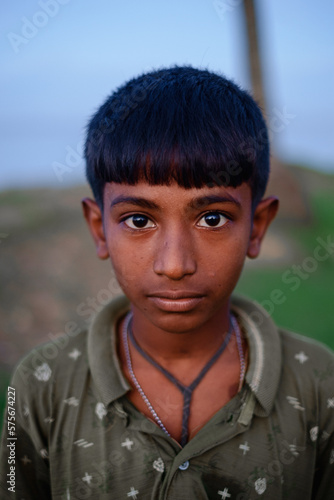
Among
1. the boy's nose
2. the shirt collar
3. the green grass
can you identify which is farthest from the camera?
the green grass

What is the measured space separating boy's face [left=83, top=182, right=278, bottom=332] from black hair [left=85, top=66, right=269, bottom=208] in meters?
0.05

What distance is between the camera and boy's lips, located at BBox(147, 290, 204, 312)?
1538mm

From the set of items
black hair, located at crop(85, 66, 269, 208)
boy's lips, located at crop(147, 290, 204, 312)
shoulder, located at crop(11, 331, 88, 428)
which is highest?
black hair, located at crop(85, 66, 269, 208)

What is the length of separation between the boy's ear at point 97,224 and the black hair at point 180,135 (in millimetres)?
80

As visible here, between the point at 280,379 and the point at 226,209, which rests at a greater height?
the point at 226,209

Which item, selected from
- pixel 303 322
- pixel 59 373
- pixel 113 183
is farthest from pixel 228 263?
pixel 303 322

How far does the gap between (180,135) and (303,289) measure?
132 inches

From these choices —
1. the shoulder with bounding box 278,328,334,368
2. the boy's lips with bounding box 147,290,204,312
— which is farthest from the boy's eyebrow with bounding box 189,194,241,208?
the shoulder with bounding box 278,328,334,368

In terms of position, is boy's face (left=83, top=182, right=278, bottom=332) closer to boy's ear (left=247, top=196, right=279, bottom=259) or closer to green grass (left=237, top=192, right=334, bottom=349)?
boy's ear (left=247, top=196, right=279, bottom=259)

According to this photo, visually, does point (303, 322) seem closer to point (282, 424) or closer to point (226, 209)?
point (282, 424)

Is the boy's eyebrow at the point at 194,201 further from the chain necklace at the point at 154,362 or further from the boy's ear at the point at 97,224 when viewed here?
the chain necklace at the point at 154,362

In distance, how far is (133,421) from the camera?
1672 mm

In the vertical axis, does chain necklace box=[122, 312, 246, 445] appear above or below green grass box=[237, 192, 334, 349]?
above

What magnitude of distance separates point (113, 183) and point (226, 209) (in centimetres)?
38
